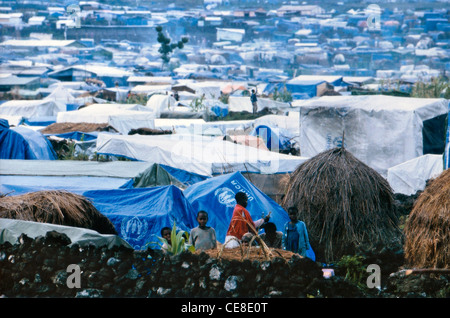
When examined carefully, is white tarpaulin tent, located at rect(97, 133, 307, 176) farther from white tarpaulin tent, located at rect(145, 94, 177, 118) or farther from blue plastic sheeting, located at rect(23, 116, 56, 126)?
white tarpaulin tent, located at rect(145, 94, 177, 118)

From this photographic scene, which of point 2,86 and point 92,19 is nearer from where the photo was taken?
point 2,86

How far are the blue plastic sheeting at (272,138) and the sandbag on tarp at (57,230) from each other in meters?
14.6

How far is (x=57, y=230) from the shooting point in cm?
659

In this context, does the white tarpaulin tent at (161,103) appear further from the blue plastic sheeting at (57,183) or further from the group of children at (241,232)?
the group of children at (241,232)

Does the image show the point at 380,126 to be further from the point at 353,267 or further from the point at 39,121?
the point at 39,121

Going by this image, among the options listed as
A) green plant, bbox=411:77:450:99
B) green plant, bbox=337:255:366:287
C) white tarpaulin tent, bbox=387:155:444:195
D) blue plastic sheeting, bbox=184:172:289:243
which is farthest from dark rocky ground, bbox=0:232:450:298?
green plant, bbox=411:77:450:99

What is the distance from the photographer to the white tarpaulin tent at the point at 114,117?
23172mm

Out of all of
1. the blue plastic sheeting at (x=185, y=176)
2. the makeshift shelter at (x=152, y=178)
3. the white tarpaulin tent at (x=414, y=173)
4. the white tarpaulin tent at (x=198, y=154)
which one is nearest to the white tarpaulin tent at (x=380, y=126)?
the white tarpaulin tent at (x=414, y=173)

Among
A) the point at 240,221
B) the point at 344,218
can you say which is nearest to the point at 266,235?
the point at 240,221

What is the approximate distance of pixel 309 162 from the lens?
1040 centimetres

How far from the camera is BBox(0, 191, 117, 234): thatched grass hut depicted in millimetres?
7576

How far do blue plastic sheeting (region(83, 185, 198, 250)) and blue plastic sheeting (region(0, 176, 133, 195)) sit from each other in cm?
59
